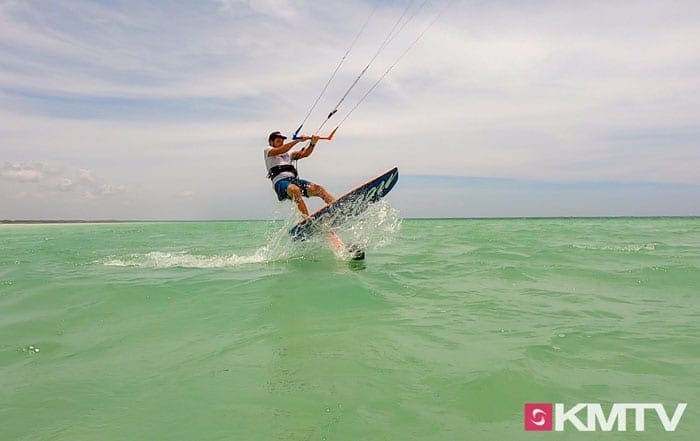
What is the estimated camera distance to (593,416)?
3.07 metres

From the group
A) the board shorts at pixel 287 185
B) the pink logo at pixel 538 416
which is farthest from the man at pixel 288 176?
the pink logo at pixel 538 416

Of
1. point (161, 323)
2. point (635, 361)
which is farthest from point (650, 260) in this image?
point (161, 323)

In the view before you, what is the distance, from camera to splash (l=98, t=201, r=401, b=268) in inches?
436

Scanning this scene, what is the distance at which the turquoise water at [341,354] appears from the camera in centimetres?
306

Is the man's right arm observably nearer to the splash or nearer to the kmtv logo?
the splash

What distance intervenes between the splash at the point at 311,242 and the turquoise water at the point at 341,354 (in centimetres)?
266

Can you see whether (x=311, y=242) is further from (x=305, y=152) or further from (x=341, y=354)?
(x=341, y=354)

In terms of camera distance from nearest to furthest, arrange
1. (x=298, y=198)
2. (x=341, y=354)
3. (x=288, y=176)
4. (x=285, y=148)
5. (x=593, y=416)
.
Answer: (x=593, y=416)
(x=341, y=354)
(x=285, y=148)
(x=298, y=198)
(x=288, y=176)

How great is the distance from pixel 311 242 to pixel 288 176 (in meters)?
1.84

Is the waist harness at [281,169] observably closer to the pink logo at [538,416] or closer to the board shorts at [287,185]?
the board shorts at [287,185]

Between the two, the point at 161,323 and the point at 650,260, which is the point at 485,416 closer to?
the point at 161,323

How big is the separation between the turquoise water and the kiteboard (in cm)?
240

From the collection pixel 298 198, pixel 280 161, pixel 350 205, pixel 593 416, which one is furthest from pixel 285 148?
pixel 593 416

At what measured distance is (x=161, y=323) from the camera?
5719 millimetres
